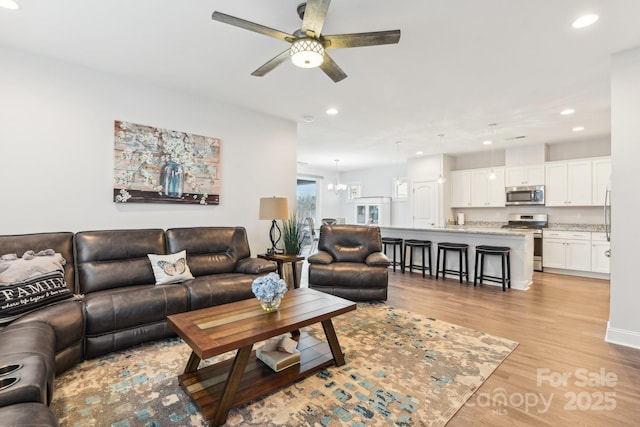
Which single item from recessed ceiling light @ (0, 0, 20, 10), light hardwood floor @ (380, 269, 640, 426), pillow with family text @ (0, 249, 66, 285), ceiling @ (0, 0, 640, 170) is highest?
recessed ceiling light @ (0, 0, 20, 10)

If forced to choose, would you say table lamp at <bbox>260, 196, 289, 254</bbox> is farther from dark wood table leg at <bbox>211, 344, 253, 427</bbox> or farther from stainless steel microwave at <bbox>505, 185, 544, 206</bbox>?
stainless steel microwave at <bbox>505, 185, 544, 206</bbox>

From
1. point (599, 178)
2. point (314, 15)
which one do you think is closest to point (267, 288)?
point (314, 15)

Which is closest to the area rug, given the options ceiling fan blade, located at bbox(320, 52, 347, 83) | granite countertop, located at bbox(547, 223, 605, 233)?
ceiling fan blade, located at bbox(320, 52, 347, 83)

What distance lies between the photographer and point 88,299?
2.41 m

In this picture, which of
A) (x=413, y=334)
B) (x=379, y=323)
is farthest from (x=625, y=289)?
(x=379, y=323)

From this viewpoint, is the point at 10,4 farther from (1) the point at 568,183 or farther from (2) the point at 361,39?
(1) the point at 568,183

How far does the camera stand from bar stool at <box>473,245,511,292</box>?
15.2ft

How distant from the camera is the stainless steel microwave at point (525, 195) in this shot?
20.1 feet

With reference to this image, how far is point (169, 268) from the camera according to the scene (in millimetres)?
3012

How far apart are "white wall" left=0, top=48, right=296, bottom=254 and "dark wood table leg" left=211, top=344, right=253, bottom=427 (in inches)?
100

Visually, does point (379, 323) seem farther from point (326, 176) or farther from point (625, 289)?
point (326, 176)

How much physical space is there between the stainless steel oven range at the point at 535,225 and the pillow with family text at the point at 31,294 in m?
7.18

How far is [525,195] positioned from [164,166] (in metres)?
6.75

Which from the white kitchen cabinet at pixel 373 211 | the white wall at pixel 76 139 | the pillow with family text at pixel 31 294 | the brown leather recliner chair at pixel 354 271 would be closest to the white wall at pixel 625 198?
the brown leather recliner chair at pixel 354 271
